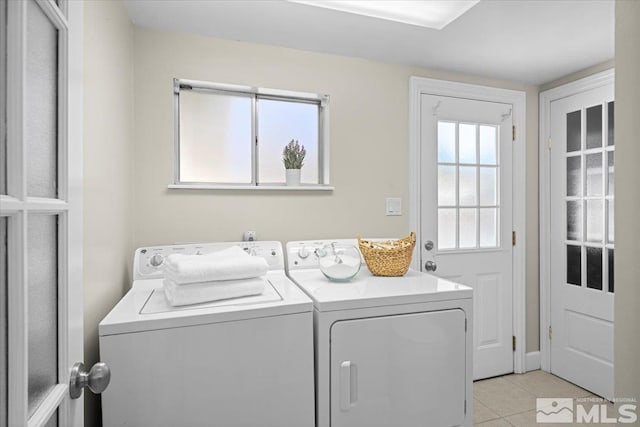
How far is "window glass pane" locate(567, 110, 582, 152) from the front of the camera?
8.27 feet

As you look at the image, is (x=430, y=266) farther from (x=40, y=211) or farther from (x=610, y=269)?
(x=40, y=211)

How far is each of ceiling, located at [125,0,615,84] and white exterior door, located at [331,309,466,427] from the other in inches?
58.7

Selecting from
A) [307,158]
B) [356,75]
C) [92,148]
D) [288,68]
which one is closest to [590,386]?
[307,158]

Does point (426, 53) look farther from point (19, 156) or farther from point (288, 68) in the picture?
point (19, 156)

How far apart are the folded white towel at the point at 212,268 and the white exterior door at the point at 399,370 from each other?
0.41 m

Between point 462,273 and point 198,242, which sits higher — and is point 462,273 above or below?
below

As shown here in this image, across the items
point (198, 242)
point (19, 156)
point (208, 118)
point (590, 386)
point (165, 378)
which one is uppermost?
point (208, 118)

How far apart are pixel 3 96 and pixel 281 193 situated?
161 centimetres

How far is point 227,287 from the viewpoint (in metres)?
1.33

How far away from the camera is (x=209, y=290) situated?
1.29 meters

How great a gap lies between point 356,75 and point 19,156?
2037 mm

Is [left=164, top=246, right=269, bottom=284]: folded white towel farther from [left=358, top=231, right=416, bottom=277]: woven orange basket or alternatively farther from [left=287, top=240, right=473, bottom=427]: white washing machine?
[left=358, top=231, right=416, bottom=277]: woven orange basket

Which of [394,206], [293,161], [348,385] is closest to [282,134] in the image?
[293,161]

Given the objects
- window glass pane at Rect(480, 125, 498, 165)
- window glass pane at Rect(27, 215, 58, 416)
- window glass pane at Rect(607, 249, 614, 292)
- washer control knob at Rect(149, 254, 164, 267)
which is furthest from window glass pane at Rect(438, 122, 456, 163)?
window glass pane at Rect(27, 215, 58, 416)
